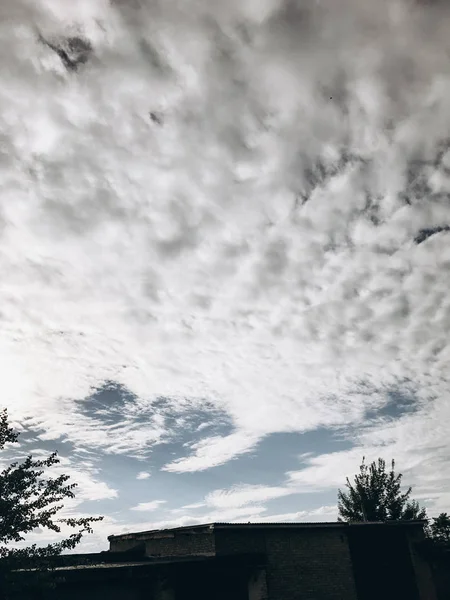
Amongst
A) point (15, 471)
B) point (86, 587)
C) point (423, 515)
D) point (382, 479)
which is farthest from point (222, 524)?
point (423, 515)

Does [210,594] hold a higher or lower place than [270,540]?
lower

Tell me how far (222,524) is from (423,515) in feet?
77.7

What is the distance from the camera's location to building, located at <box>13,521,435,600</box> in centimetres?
1180

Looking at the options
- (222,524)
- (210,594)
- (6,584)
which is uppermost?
Answer: (222,524)

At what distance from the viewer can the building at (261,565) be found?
464 inches

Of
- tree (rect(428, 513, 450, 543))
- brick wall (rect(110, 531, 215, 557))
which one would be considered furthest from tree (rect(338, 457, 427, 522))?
brick wall (rect(110, 531, 215, 557))

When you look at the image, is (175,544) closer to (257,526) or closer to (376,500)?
(257,526)

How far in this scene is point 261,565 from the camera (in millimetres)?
14375

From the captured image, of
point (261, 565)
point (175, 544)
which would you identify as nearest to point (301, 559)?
point (261, 565)

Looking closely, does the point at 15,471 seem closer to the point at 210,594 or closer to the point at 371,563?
the point at 210,594

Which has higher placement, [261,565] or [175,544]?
[175,544]

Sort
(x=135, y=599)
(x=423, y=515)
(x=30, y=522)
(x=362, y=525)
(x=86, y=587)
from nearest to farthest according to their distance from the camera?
(x=30, y=522) → (x=86, y=587) → (x=135, y=599) → (x=362, y=525) → (x=423, y=515)

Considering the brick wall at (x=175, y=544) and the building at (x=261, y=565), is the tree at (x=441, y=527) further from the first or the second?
the brick wall at (x=175, y=544)

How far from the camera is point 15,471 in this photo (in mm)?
9203
